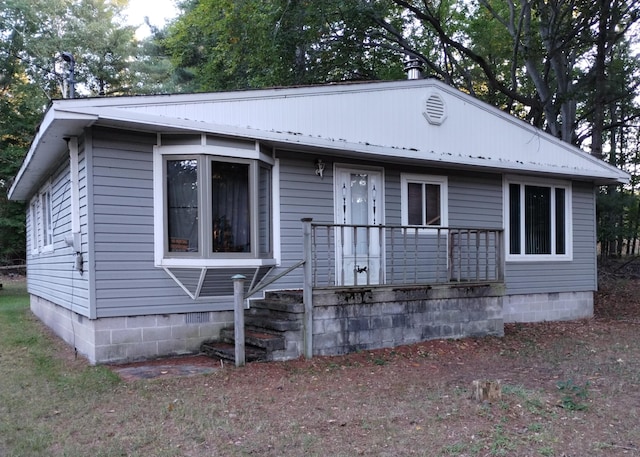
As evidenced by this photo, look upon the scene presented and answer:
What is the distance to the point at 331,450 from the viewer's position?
3.71 metres

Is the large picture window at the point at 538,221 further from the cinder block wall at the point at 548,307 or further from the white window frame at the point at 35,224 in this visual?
the white window frame at the point at 35,224

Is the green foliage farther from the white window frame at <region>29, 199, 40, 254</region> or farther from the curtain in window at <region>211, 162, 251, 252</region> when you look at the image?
the curtain in window at <region>211, 162, 251, 252</region>

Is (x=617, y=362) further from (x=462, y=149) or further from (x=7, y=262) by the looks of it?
(x=7, y=262)

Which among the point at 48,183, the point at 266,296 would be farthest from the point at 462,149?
the point at 48,183

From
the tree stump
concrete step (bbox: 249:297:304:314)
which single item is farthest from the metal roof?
the tree stump

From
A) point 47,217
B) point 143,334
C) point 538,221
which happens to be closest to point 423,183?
point 538,221

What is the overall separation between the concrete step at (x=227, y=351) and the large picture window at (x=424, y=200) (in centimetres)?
366

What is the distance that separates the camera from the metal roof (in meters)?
6.47

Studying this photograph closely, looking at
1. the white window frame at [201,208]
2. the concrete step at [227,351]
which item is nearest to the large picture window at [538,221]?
the white window frame at [201,208]

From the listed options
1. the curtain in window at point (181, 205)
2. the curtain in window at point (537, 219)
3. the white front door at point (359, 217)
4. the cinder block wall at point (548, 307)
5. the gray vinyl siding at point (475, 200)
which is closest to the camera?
the curtain in window at point (181, 205)

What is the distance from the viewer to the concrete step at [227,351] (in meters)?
6.38

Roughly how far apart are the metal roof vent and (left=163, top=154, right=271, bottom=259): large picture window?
350 centimetres

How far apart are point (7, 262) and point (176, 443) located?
27.0 m

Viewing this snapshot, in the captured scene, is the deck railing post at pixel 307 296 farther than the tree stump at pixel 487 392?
Yes
